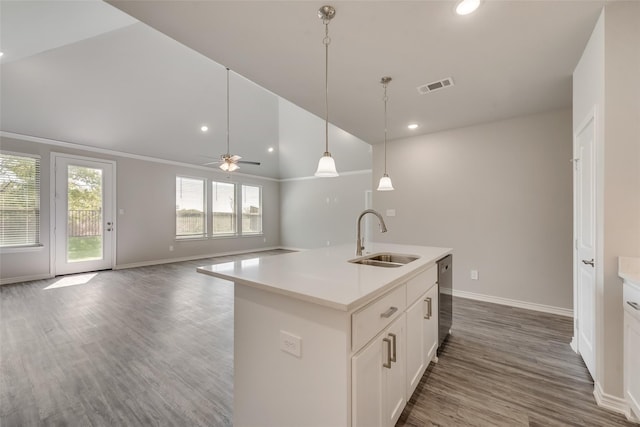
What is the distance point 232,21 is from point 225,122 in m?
4.61

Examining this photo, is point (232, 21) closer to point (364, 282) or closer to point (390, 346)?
point (364, 282)

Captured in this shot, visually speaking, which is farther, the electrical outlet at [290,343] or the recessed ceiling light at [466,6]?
the recessed ceiling light at [466,6]

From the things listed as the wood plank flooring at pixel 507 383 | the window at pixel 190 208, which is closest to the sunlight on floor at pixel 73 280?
the window at pixel 190 208

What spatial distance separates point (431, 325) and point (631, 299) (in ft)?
3.76

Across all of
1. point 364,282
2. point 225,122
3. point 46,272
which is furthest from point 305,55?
point 46,272

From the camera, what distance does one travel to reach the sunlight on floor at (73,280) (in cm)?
451

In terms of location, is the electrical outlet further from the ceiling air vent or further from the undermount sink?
the ceiling air vent

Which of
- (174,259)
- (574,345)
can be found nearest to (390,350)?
(574,345)

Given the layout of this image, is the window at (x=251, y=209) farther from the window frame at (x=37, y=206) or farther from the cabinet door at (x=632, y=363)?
the cabinet door at (x=632, y=363)

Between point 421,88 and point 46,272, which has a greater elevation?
point 421,88

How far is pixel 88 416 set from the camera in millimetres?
1615

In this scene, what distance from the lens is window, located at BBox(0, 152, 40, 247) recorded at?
4.51 m

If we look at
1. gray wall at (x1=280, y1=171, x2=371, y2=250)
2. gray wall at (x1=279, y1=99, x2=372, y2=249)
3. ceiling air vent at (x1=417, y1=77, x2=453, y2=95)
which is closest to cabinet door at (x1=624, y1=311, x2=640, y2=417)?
ceiling air vent at (x1=417, y1=77, x2=453, y2=95)

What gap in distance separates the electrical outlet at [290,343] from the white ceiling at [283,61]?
1.95 meters
